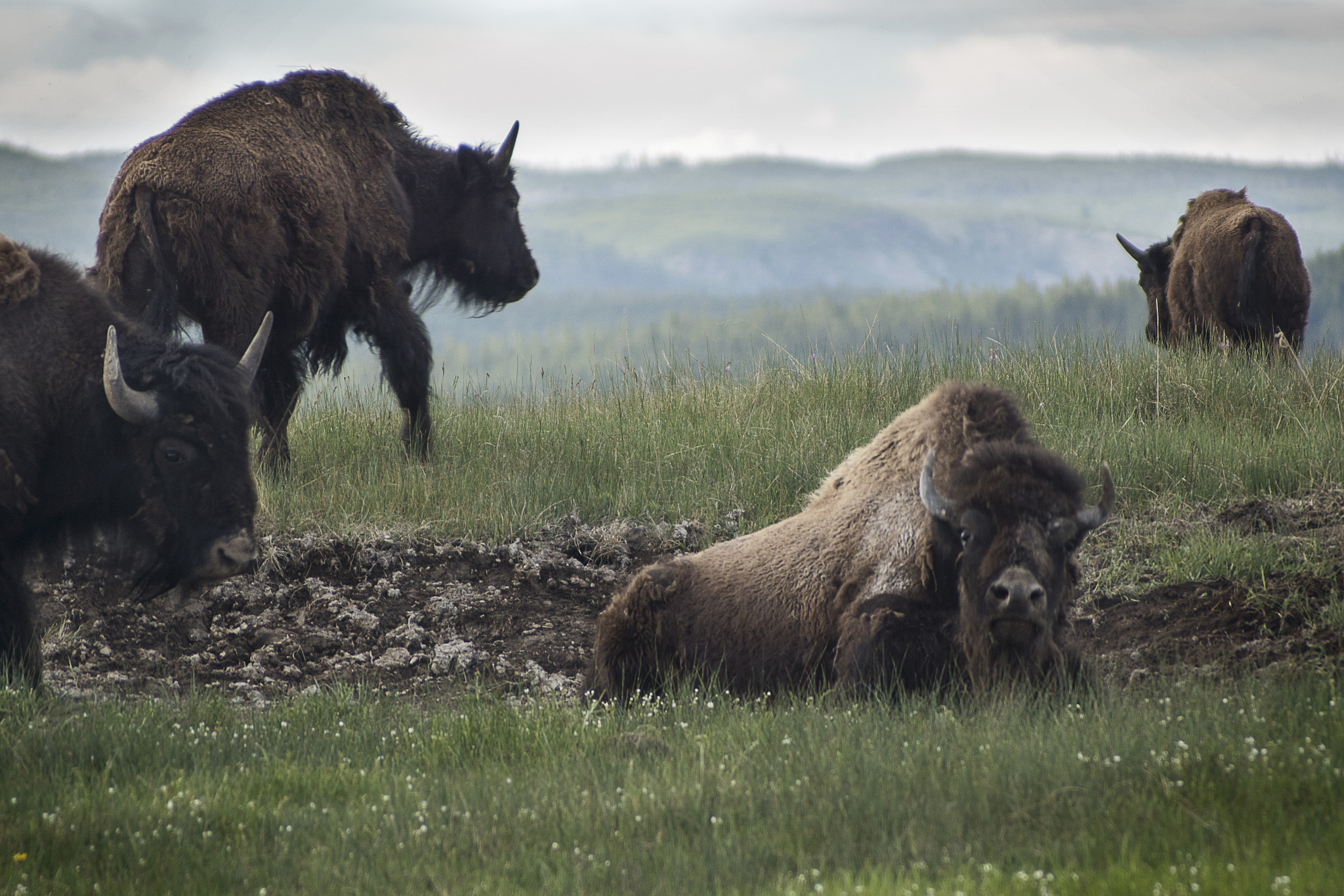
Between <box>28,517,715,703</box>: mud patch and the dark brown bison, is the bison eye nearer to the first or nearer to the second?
<box>28,517,715,703</box>: mud patch

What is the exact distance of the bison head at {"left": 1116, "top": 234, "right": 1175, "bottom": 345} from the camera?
14.9 m

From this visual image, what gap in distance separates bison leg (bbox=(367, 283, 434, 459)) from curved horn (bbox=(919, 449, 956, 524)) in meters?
5.58

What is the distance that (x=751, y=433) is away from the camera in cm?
927

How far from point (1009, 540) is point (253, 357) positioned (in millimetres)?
3709

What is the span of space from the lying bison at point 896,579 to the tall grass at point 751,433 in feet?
7.83

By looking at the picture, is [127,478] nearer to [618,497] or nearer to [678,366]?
[618,497]

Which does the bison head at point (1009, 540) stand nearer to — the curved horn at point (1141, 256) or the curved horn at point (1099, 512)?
the curved horn at point (1099, 512)

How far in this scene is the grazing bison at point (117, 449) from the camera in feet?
16.8

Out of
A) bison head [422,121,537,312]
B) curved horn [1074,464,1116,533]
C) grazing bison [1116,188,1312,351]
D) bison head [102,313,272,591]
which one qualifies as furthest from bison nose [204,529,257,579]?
grazing bison [1116,188,1312,351]

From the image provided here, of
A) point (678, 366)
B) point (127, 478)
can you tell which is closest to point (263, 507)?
point (127, 478)

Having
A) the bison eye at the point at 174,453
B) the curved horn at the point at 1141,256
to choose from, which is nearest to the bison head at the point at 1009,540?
the bison eye at the point at 174,453

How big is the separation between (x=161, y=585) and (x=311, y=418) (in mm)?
5038

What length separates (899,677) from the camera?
4867 millimetres

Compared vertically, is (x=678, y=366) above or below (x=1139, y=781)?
above
